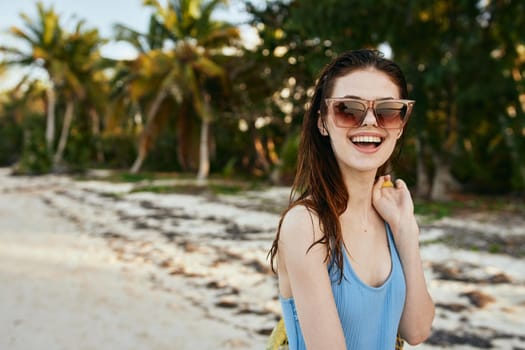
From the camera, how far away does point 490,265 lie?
546 centimetres

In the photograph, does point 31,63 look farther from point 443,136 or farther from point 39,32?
point 443,136

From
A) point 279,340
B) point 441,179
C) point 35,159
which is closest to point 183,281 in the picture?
point 279,340

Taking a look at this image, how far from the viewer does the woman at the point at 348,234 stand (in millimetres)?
1120

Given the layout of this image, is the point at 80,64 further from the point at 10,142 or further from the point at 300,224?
the point at 300,224

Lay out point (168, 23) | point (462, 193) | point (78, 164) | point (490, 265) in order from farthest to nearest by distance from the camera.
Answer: point (78, 164) < point (168, 23) < point (462, 193) < point (490, 265)

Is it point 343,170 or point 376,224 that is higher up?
point 343,170

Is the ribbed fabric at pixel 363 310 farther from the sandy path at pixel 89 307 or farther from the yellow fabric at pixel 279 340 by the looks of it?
the sandy path at pixel 89 307

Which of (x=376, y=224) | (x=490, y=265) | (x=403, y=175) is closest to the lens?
(x=376, y=224)

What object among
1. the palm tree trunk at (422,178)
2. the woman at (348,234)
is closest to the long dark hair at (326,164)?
the woman at (348,234)

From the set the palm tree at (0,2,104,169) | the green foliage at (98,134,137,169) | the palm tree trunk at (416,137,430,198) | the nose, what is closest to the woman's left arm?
the nose

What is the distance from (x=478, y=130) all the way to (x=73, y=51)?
20.6 m

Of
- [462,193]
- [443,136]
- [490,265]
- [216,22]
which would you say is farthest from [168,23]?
[490,265]

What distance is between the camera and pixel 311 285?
111 centimetres

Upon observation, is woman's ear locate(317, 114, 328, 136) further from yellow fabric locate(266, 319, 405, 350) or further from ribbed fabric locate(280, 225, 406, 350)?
yellow fabric locate(266, 319, 405, 350)
